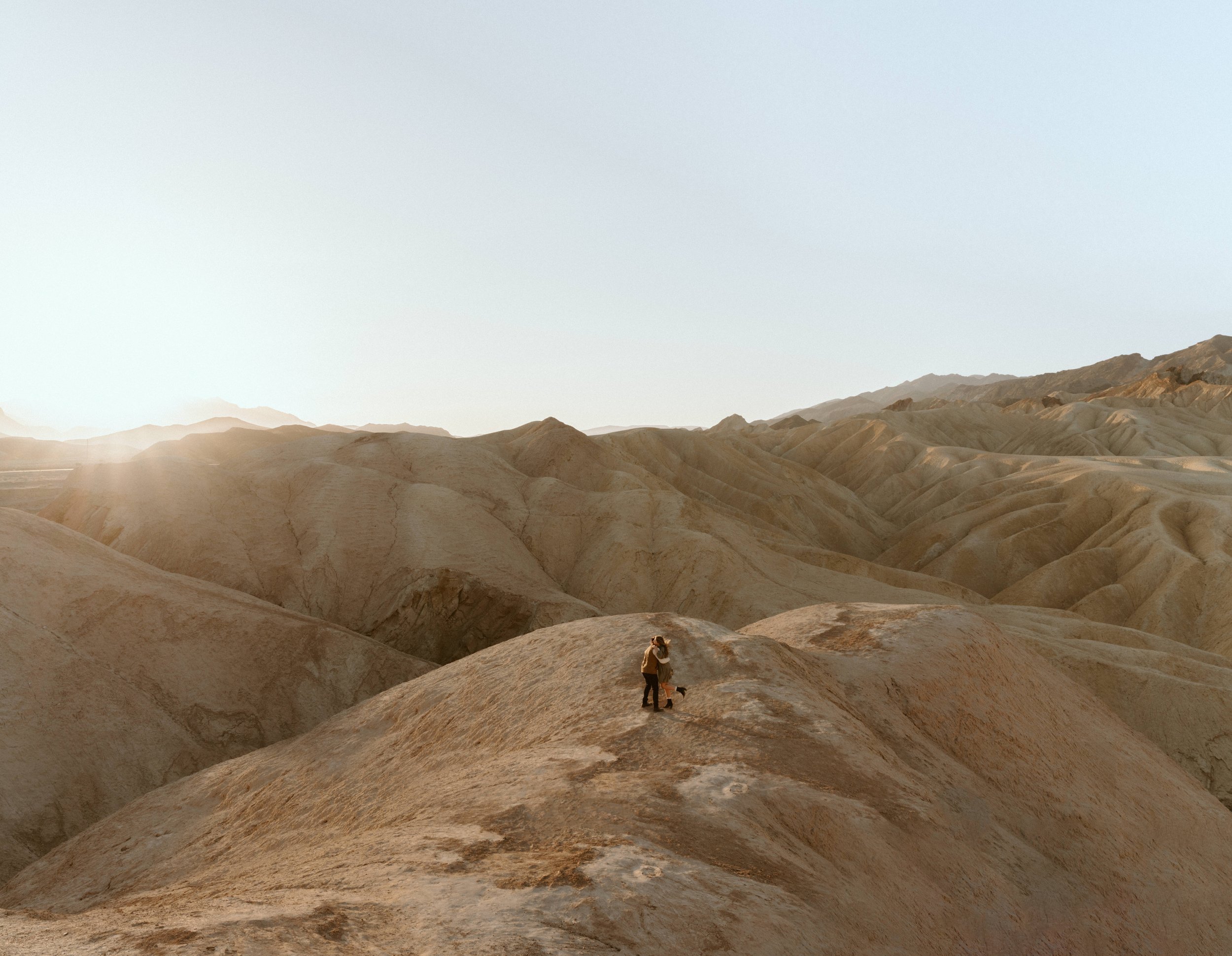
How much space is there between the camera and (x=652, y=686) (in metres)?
10.2

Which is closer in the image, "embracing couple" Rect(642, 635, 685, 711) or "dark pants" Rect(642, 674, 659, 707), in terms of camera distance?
"embracing couple" Rect(642, 635, 685, 711)

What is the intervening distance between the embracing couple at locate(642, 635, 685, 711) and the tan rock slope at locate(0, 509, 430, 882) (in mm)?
11882

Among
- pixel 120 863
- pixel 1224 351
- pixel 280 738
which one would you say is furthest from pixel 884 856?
pixel 1224 351

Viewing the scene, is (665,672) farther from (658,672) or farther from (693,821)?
(693,821)

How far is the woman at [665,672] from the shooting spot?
9.54 metres

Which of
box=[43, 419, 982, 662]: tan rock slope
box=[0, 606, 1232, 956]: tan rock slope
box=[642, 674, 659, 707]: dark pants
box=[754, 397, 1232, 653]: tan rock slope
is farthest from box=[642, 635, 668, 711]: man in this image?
box=[754, 397, 1232, 653]: tan rock slope

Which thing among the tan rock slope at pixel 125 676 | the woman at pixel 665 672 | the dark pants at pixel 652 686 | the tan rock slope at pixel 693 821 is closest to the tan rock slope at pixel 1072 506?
the tan rock slope at pixel 693 821

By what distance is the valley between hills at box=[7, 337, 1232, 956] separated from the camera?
21.8 feet

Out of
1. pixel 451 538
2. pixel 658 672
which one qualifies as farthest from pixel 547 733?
pixel 451 538

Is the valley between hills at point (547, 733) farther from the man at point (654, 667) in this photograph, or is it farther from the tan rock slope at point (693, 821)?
the man at point (654, 667)

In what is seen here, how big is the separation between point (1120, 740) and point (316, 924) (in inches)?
586

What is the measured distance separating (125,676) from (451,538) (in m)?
11.8

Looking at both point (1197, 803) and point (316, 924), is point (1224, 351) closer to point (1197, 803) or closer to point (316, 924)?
point (1197, 803)

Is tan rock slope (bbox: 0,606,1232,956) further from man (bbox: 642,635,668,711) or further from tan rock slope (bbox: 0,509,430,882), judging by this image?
tan rock slope (bbox: 0,509,430,882)
